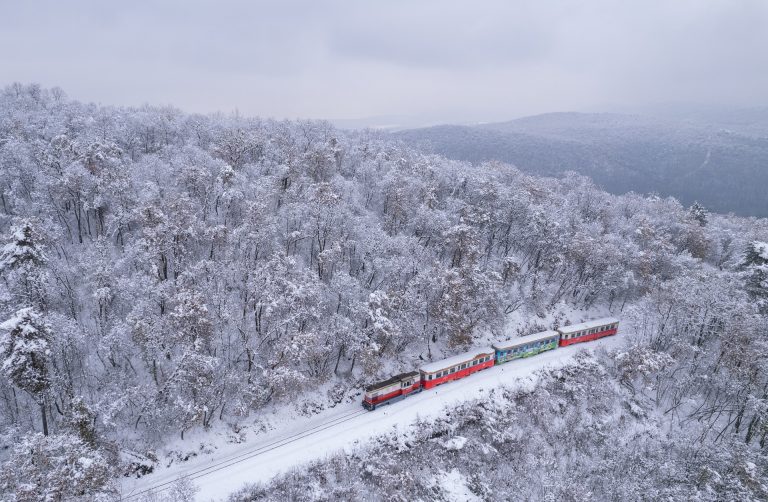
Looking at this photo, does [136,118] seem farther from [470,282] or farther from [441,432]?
[441,432]

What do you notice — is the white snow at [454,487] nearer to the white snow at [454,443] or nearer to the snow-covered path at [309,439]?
the white snow at [454,443]

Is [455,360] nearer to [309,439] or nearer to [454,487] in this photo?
[454,487]

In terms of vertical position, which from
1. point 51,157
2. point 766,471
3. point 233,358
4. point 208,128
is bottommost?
point 766,471

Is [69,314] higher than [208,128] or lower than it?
lower

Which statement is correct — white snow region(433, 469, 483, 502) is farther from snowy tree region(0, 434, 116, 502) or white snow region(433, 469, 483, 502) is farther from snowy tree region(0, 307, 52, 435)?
snowy tree region(0, 307, 52, 435)

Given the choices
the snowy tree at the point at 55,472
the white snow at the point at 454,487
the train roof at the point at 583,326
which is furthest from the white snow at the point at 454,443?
the snowy tree at the point at 55,472

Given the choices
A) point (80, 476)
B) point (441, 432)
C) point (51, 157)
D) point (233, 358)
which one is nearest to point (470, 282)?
point (441, 432)

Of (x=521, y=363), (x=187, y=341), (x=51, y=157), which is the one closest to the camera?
(x=187, y=341)

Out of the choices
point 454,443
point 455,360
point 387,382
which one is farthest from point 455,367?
point 387,382

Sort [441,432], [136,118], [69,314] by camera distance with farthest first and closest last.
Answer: [136,118], [441,432], [69,314]
